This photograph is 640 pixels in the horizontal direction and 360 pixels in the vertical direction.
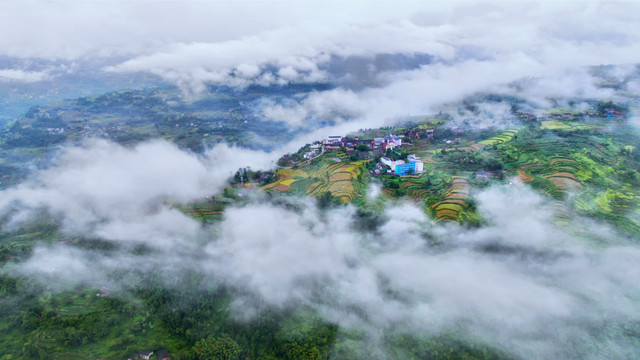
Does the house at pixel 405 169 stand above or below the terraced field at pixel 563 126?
below


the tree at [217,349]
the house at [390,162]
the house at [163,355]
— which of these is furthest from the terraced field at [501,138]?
the house at [163,355]

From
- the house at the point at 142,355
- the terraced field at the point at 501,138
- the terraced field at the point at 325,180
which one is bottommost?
the house at the point at 142,355

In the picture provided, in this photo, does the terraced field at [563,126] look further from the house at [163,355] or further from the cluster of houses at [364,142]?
the house at [163,355]

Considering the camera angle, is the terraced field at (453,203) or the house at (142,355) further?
the terraced field at (453,203)

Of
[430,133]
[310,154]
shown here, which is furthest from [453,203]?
[430,133]

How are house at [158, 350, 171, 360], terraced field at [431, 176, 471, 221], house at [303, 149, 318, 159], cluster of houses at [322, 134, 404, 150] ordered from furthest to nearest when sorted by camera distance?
cluster of houses at [322, 134, 404, 150] → house at [303, 149, 318, 159] → terraced field at [431, 176, 471, 221] → house at [158, 350, 171, 360]

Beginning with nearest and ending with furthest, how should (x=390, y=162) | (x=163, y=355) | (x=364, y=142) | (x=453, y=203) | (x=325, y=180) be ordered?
(x=163, y=355) → (x=453, y=203) → (x=325, y=180) → (x=390, y=162) → (x=364, y=142)

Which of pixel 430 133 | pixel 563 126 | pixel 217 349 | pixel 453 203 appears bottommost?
pixel 217 349

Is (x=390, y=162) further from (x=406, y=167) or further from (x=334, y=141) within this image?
(x=334, y=141)

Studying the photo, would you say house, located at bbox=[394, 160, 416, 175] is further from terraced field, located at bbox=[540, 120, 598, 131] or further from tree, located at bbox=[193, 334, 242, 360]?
tree, located at bbox=[193, 334, 242, 360]

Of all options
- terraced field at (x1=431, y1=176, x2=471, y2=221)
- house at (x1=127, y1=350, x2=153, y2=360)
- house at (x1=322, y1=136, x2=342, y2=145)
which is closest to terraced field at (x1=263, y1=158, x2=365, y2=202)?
house at (x1=322, y1=136, x2=342, y2=145)

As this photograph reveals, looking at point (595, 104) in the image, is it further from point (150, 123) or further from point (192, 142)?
point (150, 123)

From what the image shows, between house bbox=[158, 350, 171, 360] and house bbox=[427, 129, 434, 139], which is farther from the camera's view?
house bbox=[427, 129, 434, 139]
